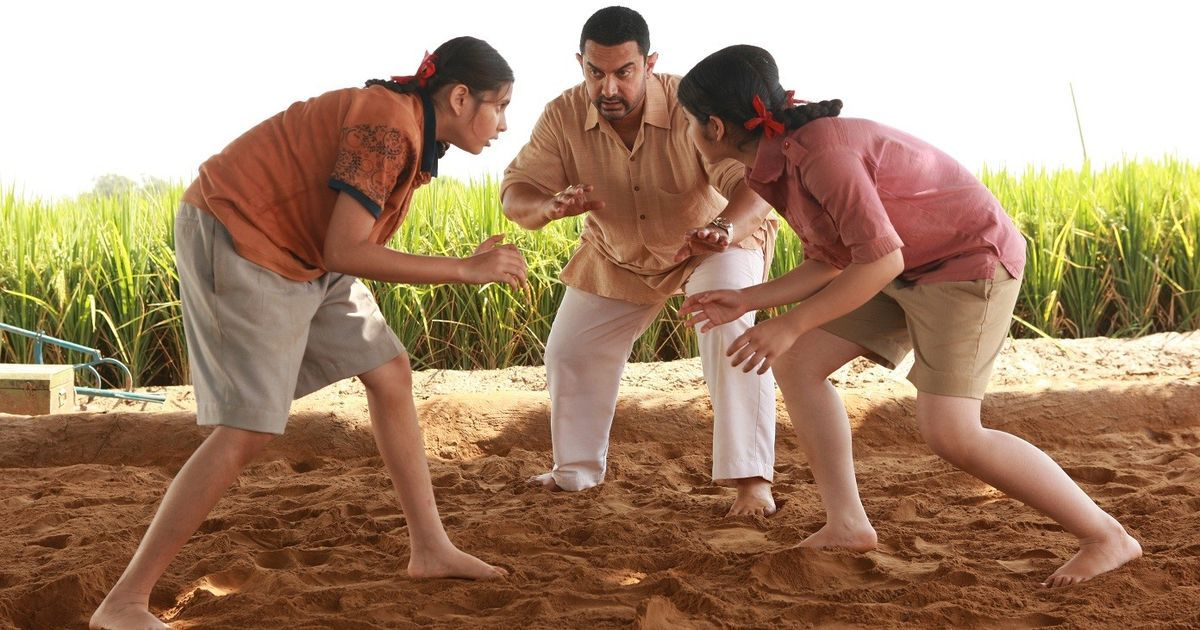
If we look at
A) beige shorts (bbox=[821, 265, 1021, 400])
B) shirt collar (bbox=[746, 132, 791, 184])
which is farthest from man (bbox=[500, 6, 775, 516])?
beige shorts (bbox=[821, 265, 1021, 400])

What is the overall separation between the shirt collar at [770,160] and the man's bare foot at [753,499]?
116 centimetres

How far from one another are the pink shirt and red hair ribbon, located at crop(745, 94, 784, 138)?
3 cm

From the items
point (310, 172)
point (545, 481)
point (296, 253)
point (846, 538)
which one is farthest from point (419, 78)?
point (545, 481)

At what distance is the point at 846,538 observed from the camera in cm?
285

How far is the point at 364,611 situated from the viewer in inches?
94.9

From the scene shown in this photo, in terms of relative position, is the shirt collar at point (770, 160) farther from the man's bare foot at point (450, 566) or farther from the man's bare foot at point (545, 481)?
the man's bare foot at point (545, 481)

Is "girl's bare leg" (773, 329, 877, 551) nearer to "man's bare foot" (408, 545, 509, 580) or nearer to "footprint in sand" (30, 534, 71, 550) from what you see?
"man's bare foot" (408, 545, 509, 580)

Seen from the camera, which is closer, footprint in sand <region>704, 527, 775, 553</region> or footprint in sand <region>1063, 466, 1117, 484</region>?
footprint in sand <region>704, 527, 775, 553</region>

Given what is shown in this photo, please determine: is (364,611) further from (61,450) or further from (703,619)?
(61,450)

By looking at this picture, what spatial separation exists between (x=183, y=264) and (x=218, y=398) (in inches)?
11.9

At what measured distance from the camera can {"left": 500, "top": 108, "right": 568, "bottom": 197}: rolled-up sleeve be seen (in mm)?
3709

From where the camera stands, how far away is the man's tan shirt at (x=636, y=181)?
3553 mm

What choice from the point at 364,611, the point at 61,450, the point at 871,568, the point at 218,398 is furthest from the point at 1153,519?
the point at 61,450

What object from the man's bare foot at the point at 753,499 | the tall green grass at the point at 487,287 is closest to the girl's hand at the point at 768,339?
the man's bare foot at the point at 753,499
